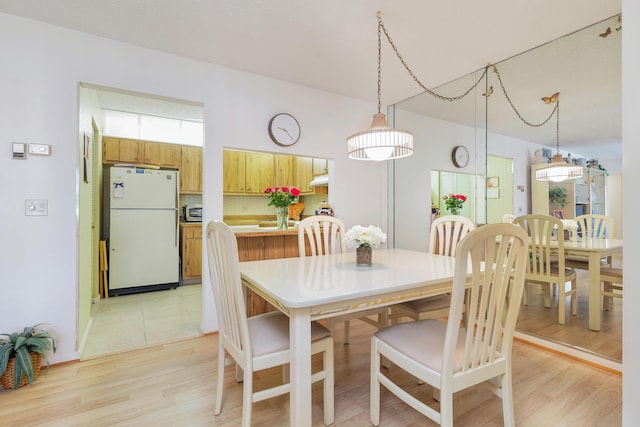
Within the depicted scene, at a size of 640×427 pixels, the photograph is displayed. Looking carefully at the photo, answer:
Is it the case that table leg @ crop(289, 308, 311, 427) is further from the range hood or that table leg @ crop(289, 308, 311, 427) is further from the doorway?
the range hood

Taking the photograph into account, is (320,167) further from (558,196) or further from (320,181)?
(558,196)

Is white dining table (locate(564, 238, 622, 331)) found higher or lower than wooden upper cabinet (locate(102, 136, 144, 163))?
lower

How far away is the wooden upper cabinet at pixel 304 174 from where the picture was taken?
459 centimetres

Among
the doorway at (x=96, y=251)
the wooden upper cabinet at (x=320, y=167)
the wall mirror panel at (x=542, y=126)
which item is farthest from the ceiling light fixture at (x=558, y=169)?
the doorway at (x=96, y=251)

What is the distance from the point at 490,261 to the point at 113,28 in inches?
113

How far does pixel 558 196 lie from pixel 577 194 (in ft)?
0.40

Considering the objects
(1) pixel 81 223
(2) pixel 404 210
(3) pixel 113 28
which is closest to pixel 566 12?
(2) pixel 404 210

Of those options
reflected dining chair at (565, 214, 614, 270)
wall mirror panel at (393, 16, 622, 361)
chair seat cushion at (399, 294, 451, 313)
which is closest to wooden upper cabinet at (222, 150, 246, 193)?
wall mirror panel at (393, 16, 622, 361)

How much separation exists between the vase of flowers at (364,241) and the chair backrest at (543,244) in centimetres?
145

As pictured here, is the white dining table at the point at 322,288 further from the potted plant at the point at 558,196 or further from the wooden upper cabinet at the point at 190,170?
the wooden upper cabinet at the point at 190,170

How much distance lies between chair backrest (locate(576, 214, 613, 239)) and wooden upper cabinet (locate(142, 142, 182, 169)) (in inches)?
187

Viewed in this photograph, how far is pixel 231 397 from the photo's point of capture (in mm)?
1759

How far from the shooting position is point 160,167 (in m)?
4.21

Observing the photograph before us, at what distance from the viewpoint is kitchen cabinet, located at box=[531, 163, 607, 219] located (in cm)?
220
